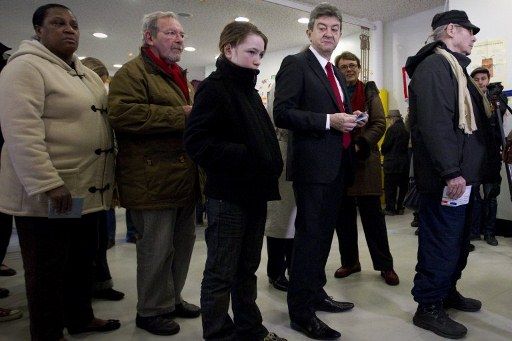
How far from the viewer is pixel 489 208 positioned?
3.82 m

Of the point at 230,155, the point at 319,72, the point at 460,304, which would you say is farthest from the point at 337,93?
the point at 460,304

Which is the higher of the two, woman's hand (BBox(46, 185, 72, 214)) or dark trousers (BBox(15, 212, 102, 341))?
woman's hand (BBox(46, 185, 72, 214))

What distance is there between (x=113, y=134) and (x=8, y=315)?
3.52ft

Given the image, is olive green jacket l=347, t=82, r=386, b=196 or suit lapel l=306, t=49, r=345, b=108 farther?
olive green jacket l=347, t=82, r=386, b=196

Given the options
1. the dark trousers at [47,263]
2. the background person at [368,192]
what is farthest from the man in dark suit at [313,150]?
the dark trousers at [47,263]

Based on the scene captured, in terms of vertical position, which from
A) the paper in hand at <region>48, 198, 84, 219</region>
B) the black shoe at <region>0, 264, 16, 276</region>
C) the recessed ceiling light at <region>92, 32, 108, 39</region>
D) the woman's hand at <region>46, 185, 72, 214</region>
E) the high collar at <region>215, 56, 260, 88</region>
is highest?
the recessed ceiling light at <region>92, 32, 108, 39</region>

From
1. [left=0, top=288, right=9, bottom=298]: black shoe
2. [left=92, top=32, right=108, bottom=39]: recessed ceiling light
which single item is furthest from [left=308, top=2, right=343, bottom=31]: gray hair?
[left=92, top=32, right=108, bottom=39]: recessed ceiling light

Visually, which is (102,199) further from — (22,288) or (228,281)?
(22,288)

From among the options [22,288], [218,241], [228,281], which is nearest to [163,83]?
[218,241]

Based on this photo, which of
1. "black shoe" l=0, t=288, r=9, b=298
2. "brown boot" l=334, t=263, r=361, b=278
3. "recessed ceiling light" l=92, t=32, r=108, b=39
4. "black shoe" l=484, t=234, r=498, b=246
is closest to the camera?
"black shoe" l=0, t=288, r=9, b=298

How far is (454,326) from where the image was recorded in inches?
73.5

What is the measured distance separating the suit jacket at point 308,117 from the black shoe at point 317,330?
25.1 inches

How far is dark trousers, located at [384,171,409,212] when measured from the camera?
545cm

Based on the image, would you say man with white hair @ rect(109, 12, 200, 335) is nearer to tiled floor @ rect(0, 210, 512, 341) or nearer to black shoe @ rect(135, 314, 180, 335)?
black shoe @ rect(135, 314, 180, 335)
